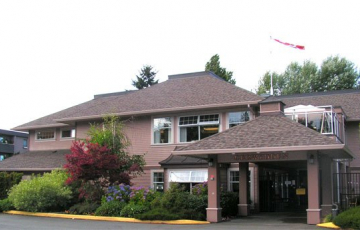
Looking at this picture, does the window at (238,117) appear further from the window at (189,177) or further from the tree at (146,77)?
the tree at (146,77)

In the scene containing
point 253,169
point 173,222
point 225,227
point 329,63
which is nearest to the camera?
point 225,227

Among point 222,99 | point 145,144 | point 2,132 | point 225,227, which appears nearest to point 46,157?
point 145,144

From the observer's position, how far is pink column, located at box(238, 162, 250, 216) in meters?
22.3

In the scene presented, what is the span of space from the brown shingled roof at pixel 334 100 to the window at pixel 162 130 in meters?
8.24

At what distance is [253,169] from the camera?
24.2 metres

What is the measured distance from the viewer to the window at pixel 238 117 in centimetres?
2436

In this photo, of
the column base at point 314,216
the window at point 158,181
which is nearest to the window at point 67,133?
the window at point 158,181

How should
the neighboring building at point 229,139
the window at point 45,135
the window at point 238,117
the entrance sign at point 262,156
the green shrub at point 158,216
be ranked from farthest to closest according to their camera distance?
1. the window at point 45,135
2. the window at point 238,117
3. the green shrub at point 158,216
4. the neighboring building at point 229,139
5. the entrance sign at point 262,156

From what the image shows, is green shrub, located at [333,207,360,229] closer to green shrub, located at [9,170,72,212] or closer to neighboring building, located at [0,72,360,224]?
neighboring building, located at [0,72,360,224]

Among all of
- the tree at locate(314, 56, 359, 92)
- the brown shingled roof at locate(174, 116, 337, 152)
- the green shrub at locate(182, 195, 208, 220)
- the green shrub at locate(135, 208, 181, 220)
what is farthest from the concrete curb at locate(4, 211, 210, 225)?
the tree at locate(314, 56, 359, 92)

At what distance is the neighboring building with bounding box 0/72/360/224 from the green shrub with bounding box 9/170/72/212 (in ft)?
16.9

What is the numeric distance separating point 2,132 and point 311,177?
50.1m

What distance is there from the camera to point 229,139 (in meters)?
19.5

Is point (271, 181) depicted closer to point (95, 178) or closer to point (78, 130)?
point (95, 178)
